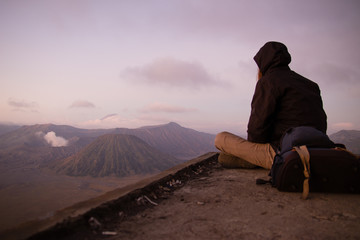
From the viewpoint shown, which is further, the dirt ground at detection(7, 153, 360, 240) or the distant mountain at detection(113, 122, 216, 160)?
the distant mountain at detection(113, 122, 216, 160)

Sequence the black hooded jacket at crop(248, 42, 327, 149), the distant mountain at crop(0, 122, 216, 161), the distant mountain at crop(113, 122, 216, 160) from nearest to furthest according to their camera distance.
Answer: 1. the black hooded jacket at crop(248, 42, 327, 149)
2. the distant mountain at crop(0, 122, 216, 161)
3. the distant mountain at crop(113, 122, 216, 160)

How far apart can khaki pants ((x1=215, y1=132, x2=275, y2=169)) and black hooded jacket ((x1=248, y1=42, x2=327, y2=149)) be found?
0.29 ft

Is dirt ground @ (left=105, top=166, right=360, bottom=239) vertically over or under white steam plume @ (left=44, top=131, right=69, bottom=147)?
over

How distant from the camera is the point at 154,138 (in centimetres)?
17725

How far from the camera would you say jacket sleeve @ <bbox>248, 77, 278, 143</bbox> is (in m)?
2.54

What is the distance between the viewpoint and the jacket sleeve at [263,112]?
8.35 ft

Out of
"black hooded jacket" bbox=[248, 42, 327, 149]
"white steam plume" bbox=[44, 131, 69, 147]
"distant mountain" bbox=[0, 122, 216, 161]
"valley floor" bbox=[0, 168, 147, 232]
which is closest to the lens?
"black hooded jacket" bbox=[248, 42, 327, 149]

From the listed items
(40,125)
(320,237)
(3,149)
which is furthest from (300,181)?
(40,125)

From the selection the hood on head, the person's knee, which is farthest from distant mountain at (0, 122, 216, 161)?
the hood on head

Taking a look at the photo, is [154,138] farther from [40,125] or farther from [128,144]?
[40,125]

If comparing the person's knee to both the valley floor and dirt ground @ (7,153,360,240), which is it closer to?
dirt ground @ (7,153,360,240)

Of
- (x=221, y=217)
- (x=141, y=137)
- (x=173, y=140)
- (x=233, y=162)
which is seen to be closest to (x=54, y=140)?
(x=141, y=137)

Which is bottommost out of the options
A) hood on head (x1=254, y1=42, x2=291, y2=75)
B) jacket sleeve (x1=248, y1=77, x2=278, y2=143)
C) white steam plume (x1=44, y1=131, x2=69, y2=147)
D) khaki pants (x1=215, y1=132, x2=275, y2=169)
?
white steam plume (x1=44, y1=131, x2=69, y2=147)

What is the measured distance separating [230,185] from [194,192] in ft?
1.56
